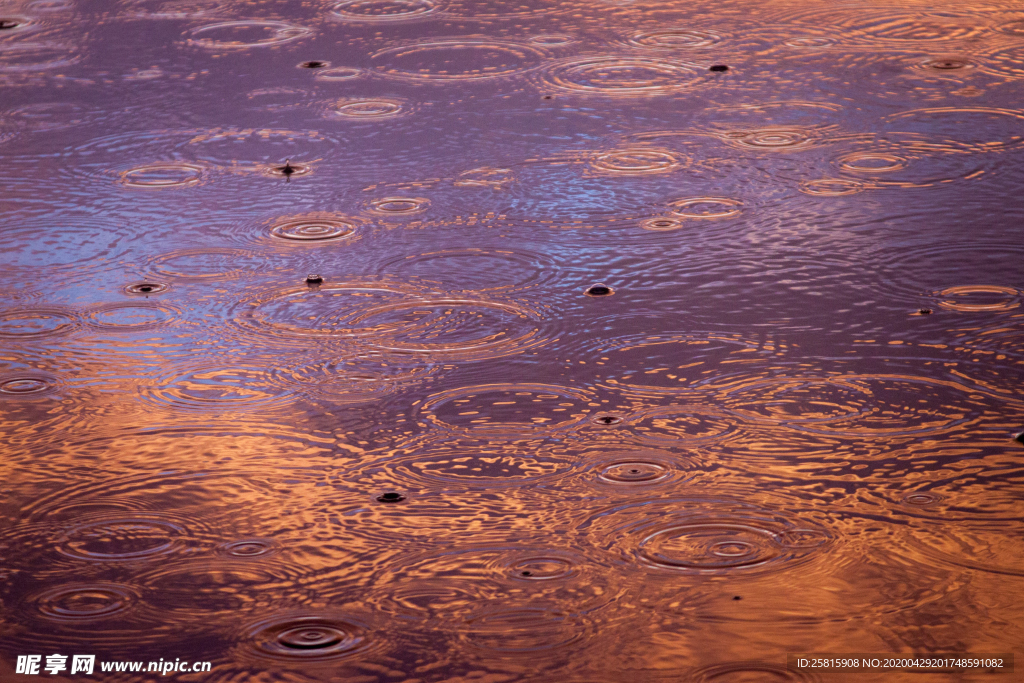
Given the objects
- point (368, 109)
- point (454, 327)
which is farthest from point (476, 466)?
point (368, 109)

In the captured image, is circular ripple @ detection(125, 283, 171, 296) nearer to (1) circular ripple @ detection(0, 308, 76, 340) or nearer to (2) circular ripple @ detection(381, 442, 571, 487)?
(1) circular ripple @ detection(0, 308, 76, 340)

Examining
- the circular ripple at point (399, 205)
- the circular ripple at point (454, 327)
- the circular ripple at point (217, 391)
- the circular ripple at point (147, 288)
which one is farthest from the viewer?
the circular ripple at point (399, 205)

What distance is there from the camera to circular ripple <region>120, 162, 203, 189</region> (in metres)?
2.63

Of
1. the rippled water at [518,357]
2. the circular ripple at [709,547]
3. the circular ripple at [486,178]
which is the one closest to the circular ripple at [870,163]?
the rippled water at [518,357]

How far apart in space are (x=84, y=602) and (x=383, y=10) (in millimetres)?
2769

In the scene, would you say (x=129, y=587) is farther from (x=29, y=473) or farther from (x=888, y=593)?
(x=888, y=593)

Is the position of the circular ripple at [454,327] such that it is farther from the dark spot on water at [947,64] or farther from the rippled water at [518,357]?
the dark spot on water at [947,64]

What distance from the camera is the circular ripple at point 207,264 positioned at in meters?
2.22

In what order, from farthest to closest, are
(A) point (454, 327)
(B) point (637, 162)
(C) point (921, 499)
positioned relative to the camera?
1. (B) point (637, 162)
2. (A) point (454, 327)
3. (C) point (921, 499)

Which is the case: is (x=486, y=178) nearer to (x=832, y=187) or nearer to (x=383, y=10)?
(x=832, y=187)

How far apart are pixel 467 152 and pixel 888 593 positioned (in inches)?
65.3

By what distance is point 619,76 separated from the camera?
3160mm

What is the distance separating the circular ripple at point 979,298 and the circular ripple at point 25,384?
60.6 inches

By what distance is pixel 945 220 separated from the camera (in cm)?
229
